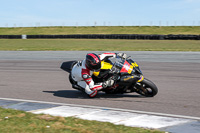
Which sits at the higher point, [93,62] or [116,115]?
[93,62]

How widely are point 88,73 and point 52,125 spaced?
2.84 meters

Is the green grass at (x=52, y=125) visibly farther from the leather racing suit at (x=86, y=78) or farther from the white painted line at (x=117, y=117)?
the leather racing suit at (x=86, y=78)

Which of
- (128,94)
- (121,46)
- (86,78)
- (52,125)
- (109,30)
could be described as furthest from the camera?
(109,30)

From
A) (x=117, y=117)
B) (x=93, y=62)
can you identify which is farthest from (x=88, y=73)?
(x=117, y=117)

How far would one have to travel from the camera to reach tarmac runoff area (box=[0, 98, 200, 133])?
5402 mm

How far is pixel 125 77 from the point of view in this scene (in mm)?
7730

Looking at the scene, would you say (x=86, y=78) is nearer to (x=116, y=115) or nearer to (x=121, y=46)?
(x=116, y=115)

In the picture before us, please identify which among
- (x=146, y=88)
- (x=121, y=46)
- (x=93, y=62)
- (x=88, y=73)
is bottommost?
(x=146, y=88)

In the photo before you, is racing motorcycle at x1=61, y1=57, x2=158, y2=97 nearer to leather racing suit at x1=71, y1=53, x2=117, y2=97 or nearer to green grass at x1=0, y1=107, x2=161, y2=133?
leather racing suit at x1=71, y1=53, x2=117, y2=97

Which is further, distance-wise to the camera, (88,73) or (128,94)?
(128,94)

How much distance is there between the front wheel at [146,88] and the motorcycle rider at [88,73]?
0.72 meters

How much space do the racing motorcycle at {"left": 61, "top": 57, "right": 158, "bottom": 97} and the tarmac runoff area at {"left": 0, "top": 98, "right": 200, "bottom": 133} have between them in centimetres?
116

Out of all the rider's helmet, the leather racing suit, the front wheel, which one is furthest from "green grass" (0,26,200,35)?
the rider's helmet

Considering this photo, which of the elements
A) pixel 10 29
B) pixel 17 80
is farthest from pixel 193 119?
pixel 10 29
